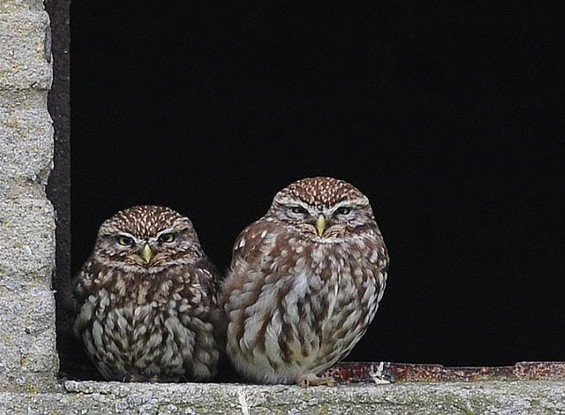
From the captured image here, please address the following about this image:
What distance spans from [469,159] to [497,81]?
472 millimetres

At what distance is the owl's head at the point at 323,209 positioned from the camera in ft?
11.7

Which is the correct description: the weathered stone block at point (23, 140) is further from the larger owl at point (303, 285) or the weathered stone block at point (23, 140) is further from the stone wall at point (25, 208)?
the larger owl at point (303, 285)

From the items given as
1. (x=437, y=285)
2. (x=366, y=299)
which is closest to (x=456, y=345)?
(x=437, y=285)

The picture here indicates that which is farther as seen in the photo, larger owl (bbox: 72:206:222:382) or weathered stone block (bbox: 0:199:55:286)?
larger owl (bbox: 72:206:222:382)

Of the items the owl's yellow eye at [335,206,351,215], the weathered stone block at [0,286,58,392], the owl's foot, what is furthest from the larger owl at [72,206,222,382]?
the weathered stone block at [0,286,58,392]

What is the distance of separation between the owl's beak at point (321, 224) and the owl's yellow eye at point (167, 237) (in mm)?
334

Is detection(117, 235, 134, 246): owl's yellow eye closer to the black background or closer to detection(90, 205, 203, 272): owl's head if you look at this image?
detection(90, 205, 203, 272): owl's head

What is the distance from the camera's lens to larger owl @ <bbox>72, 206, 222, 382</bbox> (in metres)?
3.51

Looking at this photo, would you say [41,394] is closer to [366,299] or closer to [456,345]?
[366,299]

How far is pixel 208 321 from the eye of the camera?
355cm

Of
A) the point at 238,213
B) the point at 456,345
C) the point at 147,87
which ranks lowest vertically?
the point at 456,345

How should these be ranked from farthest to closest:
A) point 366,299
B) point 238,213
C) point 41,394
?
point 238,213 < point 366,299 < point 41,394

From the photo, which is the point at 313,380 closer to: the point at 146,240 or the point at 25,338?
the point at 146,240

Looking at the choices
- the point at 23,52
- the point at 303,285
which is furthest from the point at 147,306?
the point at 23,52
